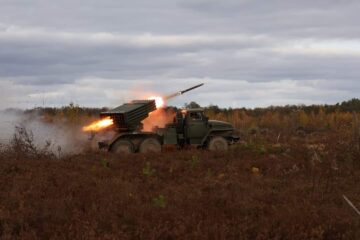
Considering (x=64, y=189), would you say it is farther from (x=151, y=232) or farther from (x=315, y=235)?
(x=315, y=235)

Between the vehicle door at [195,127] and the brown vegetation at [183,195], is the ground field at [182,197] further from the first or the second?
the vehicle door at [195,127]

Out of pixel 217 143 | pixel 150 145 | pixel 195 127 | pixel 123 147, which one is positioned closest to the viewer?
pixel 123 147

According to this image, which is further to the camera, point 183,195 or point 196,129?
point 196,129

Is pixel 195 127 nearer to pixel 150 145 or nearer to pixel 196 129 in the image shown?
pixel 196 129

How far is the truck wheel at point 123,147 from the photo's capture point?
77.5ft

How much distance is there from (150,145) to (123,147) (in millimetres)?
1137

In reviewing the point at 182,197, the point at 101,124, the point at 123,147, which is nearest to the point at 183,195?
the point at 182,197

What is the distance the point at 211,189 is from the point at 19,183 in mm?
4464

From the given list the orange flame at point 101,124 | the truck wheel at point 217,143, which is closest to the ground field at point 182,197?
the truck wheel at point 217,143

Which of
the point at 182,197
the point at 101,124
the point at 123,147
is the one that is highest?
the point at 101,124

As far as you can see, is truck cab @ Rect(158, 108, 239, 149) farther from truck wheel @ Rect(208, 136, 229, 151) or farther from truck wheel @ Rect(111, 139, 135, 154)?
truck wheel @ Rect(111, 139, 135, 154)

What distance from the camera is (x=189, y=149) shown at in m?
24.1

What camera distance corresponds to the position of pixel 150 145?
78.5ft

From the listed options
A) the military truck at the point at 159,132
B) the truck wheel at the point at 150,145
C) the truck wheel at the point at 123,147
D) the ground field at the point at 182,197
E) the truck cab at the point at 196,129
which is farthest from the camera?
the truck cab at the point at 196,129
